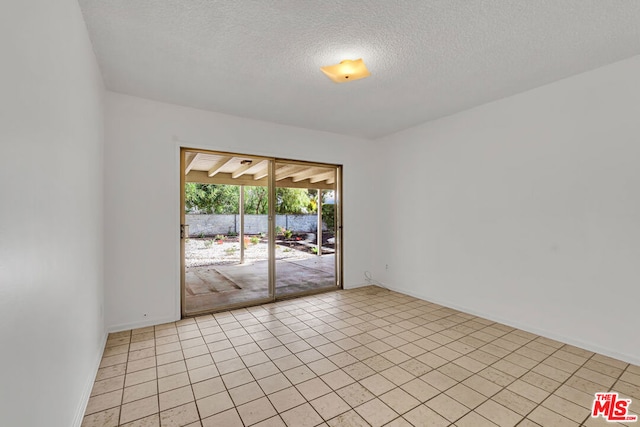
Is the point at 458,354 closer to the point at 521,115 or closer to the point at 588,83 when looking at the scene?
the point at 521,115

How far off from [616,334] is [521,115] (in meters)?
2.23

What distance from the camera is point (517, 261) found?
3.22 m

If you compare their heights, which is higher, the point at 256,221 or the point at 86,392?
the point at 256,221

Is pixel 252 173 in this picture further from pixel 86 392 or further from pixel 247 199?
pixel 86 392

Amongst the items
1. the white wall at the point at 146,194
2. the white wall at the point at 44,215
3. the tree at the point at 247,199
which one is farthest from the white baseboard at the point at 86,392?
the tree at the point at 247,199

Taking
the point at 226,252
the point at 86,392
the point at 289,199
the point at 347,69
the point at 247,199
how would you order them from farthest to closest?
the point at 226,252 → the point at 247,199 → the point at 289,199 → the point at 347,69 → the point at 86,392

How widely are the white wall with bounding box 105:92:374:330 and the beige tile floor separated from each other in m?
0.35

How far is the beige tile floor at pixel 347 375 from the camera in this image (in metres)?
1.86

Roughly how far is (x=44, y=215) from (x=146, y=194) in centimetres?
217

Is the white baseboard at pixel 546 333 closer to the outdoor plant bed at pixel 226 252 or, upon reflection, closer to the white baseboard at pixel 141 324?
the outdoor plant bed at pixel 226 252

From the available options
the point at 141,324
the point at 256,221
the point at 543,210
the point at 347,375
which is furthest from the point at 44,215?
the point at 543,210

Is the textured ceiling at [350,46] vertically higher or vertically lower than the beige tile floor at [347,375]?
higher

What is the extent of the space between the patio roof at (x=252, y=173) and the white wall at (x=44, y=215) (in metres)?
2.42

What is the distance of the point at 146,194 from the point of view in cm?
333
